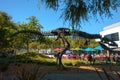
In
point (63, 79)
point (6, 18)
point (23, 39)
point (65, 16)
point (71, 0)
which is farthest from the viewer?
point (6, 18)

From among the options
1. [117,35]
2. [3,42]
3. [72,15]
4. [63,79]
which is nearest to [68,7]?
[72,15]

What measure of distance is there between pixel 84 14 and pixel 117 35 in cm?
6664

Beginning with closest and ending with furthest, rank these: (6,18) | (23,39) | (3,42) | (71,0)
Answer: (71,0)
(3,42)
(23,39)
(6,18)

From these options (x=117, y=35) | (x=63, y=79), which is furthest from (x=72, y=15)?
(x=117, y=35)

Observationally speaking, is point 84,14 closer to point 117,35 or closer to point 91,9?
point 91,9

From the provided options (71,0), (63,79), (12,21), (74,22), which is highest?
(12,21)

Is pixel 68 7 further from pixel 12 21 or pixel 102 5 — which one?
pixel 12 21

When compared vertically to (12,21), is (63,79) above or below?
below

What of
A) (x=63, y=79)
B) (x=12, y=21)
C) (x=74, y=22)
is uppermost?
(x=12, y=21)

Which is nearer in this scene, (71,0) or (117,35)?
(71,0)

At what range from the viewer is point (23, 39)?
44594 millimetres

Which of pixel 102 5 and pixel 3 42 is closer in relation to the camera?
pixel 102 5

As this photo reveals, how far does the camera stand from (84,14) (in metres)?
8.50

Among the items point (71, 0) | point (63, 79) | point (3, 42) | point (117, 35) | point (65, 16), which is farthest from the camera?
point (117, 35)
